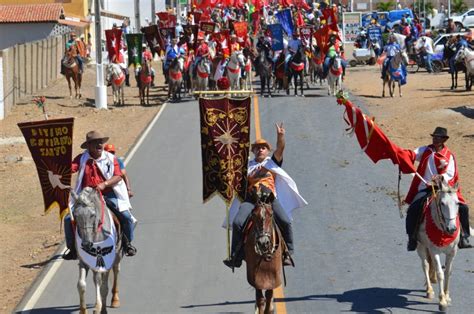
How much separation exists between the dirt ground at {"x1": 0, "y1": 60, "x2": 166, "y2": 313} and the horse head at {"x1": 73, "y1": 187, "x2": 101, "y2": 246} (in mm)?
2146

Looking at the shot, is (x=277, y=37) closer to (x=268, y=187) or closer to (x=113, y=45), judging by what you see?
(x=113, y=45)

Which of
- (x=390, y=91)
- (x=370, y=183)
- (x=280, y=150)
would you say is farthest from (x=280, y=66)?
(x=280, y=150)

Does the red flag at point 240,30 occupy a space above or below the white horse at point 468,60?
→ above

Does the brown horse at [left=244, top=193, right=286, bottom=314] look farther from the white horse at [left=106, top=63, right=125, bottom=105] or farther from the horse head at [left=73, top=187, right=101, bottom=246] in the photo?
the white horse at [left=106, top=63, right=125, bottom=105]

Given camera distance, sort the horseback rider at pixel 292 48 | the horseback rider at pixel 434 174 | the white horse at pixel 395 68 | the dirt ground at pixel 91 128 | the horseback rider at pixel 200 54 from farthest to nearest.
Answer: the horseback rider at pixel 200 54
the horseback rider at pixel 292 48
the white horse at pixel 395 68
the dirt ground at pixel 91 128
the horseback rider at pixel 434 174

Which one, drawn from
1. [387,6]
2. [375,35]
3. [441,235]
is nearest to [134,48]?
[375,35]

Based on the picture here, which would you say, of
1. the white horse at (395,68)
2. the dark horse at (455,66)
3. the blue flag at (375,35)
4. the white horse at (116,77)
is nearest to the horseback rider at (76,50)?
the white horse at (116,77)

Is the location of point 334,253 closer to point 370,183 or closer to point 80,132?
point 370,183

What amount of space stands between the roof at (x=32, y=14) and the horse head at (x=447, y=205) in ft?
169

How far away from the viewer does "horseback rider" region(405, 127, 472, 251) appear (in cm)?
1461

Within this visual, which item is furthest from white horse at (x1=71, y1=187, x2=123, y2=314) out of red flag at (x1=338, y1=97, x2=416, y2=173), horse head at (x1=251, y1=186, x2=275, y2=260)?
red flag at (x1=338, y1=97, x2=416, y2=173)

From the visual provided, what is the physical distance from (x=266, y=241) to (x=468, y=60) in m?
30.4

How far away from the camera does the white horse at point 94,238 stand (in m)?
13.5

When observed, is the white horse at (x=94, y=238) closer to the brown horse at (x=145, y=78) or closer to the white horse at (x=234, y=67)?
the brown horse at (x=145, y=78)
